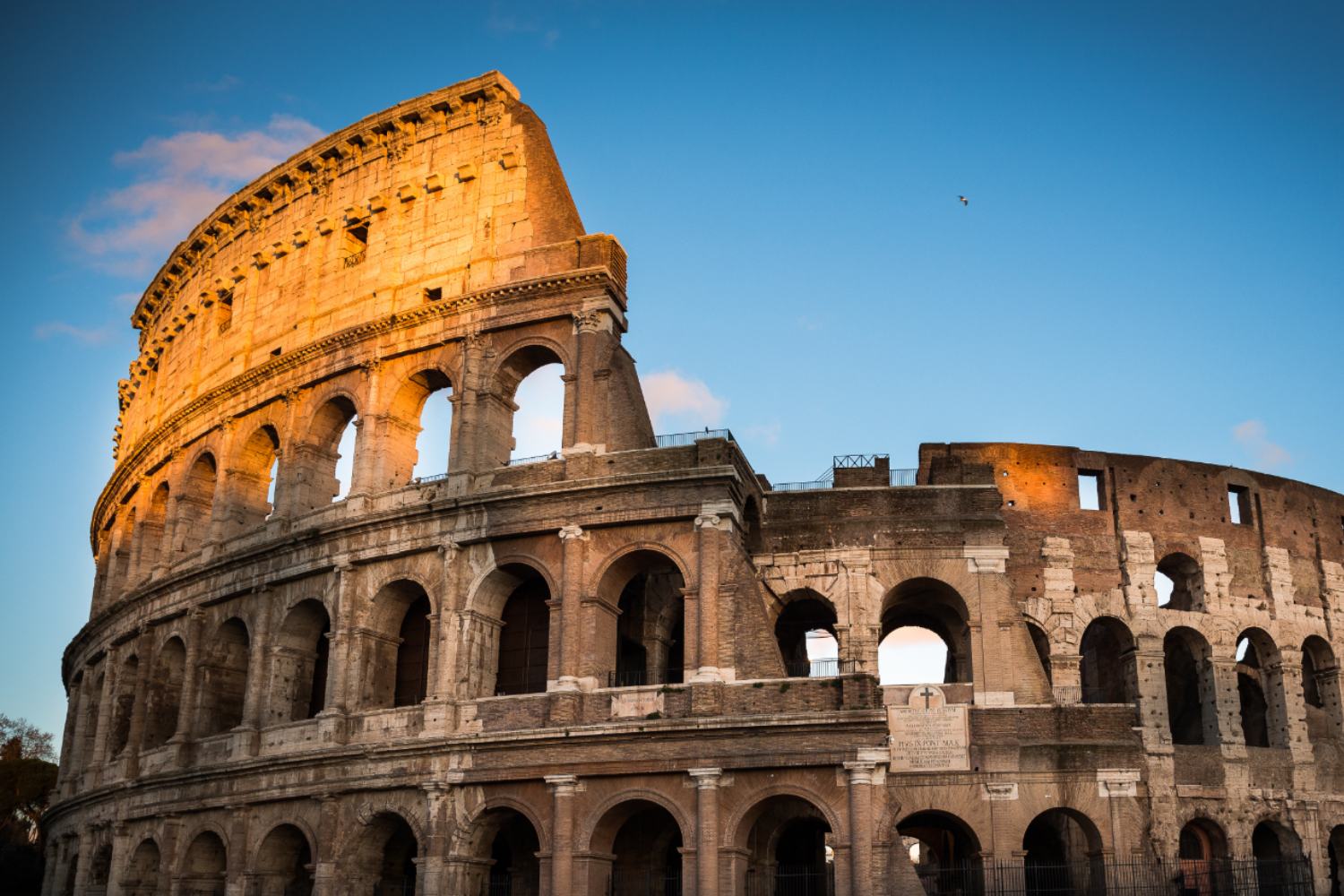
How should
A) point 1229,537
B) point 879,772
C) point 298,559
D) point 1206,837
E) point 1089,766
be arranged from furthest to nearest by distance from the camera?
point 1229,537, point 1206,837, point 298,559, point 1089,766, point 879,772

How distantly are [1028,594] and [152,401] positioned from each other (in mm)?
22483

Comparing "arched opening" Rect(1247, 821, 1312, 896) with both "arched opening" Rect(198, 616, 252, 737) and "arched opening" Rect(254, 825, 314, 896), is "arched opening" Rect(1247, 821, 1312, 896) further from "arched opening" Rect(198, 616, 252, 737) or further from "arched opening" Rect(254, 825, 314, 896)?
"arched opening" Rect(198, 616, 252, 737)

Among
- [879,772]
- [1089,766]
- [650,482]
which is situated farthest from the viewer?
[1089,766]

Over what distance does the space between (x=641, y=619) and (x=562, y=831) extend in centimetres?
512

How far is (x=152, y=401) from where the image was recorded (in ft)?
111

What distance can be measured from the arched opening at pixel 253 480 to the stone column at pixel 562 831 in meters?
10.4

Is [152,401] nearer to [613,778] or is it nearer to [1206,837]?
[613,778]

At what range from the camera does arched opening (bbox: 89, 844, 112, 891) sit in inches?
1098

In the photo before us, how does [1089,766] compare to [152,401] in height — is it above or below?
below

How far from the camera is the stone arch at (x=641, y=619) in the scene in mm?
21750

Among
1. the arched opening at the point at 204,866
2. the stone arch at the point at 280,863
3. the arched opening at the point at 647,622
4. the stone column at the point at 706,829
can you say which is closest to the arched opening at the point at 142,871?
the arched opening at the point at 204,866

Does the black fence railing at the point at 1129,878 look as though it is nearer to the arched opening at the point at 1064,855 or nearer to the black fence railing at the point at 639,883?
the arched opening at the point at 1064,855

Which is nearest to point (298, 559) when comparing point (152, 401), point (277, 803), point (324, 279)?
point (277, 803)

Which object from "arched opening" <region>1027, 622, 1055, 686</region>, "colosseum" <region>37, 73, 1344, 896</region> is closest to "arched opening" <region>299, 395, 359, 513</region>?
"colosseum" <region>37, 73, 1344, 896</region>
